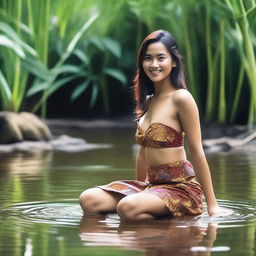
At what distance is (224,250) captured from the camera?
3801 mm

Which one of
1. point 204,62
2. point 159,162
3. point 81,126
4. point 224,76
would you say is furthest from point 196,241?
point 81,126

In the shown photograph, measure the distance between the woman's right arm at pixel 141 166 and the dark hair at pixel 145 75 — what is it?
7.3 inches

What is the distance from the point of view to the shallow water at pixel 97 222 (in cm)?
390

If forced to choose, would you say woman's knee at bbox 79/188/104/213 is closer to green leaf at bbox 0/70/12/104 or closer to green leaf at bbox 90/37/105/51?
green leaf at bbox 0/70/12/104

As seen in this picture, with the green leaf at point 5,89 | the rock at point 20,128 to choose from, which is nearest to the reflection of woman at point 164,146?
the rock at point 20,128

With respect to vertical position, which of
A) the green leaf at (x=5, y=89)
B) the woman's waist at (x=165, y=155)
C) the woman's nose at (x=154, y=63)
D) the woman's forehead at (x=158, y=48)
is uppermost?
the woman's forehead at (x=158, y=48)

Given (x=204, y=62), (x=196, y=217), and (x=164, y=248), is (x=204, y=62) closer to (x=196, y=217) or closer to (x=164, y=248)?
(x=196, y=217)

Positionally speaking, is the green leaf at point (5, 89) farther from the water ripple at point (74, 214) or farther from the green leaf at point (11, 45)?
the water ripple at point (74, 214)

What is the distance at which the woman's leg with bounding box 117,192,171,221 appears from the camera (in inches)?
184

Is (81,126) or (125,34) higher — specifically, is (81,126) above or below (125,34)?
below

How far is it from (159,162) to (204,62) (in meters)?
7.48

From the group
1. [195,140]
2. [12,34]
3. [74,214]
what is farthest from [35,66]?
[195,140]

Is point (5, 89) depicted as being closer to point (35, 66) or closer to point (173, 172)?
point (35, 66)

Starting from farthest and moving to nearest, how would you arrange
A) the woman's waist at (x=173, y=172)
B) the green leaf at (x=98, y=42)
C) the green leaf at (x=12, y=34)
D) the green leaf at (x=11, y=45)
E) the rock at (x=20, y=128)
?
1. the green leaf at (x=98, y=42)
2. the green leaf at (x=12, y=34)
3. the rock at (x=20, y=128)
4. the green leaf at (x=11, y=45)
5. the woman's waist at (x=173, y=172)
